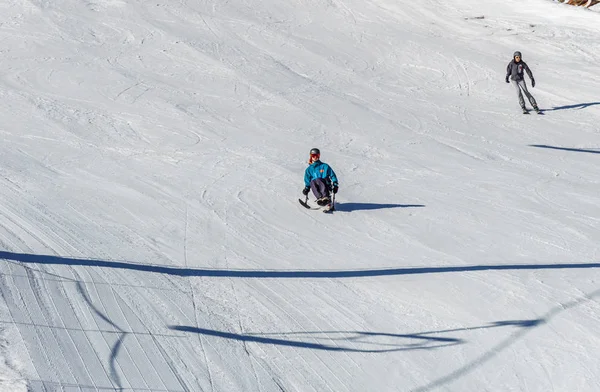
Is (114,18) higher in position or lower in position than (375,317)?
higher

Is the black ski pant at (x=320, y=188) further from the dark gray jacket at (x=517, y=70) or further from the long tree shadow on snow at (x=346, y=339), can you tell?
the dark gray jacket at (x=517, y=70)

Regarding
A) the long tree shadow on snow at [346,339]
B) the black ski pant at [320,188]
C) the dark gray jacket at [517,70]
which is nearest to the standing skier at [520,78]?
the dark gray jacket at [517,70]

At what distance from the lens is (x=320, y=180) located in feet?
43.9

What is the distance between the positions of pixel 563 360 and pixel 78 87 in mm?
14068

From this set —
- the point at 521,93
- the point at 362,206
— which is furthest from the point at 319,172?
the point at 521,93

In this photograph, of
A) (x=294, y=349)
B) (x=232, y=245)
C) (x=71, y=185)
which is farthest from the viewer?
(x=71, y=185)

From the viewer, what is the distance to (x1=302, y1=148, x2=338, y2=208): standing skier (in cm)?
1330

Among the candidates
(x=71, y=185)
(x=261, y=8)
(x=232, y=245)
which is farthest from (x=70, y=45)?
(x=232, y=245)

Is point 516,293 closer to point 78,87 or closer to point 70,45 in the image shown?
point 78,87

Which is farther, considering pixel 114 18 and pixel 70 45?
pixel 114 18

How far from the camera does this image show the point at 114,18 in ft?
82.9

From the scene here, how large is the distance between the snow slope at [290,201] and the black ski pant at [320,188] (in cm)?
43

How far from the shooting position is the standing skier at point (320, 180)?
43.6ft

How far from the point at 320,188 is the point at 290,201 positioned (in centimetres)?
72
